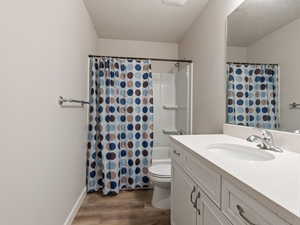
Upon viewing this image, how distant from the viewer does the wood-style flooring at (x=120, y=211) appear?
1689 millimetres

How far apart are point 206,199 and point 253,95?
97cm

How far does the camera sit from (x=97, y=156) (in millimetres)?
2283

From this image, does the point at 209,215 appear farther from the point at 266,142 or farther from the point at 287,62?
the point at 287,62

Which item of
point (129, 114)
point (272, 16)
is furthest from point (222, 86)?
point (129, 114)

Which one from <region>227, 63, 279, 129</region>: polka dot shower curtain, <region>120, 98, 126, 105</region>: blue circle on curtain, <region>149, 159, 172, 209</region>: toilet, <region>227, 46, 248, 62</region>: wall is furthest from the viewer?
<region>120, 98, 126, 105</region>: blue circle on curtain

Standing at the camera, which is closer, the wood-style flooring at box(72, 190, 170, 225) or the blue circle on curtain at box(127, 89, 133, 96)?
the wood-style flooring at box(72, 190, 170, 225)

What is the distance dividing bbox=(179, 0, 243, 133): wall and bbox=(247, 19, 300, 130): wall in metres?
0.53

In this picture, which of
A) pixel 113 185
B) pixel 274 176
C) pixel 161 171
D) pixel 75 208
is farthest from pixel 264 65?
pixel 75 208

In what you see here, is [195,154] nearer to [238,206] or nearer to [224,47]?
[238,206]

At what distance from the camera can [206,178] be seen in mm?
889

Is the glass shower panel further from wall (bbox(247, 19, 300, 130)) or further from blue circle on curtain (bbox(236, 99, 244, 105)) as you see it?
wall (bbox(247, 19, 300, 130))

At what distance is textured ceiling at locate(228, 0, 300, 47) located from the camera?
3.63 ft

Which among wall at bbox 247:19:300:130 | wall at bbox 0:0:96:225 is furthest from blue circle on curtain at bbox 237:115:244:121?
wall at bbox 0:0:96:225

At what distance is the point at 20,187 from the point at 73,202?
1036 mm
